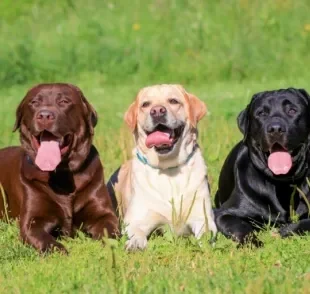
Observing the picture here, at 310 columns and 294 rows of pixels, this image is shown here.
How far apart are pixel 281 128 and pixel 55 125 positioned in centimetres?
157

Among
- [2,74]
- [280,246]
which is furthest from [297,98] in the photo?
[2,74]

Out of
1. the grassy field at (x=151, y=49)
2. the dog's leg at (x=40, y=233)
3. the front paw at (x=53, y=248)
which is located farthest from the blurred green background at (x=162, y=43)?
the front paw at (x=53, y=248)

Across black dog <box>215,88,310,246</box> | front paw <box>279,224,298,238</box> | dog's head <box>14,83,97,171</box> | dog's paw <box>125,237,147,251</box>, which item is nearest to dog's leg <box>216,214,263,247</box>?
black dog <box>215,88,310,246</box>

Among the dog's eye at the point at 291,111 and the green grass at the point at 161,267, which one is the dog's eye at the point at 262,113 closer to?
the dog's eye at the point at 291,111

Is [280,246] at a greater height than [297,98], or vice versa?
[297,98]

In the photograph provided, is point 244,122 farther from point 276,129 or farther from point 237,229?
point 237,229

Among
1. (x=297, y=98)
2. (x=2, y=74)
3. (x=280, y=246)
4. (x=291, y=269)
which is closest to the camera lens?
(x=291, y=269)

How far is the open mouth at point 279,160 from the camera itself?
7.23 metres

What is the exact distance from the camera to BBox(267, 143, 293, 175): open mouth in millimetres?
7227

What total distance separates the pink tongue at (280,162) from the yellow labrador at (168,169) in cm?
51

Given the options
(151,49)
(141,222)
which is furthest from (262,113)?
(151,49)

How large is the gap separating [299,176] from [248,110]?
2.01 ft

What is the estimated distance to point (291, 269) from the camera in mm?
5852

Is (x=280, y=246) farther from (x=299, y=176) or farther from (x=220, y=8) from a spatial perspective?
(x=220, y=8)
